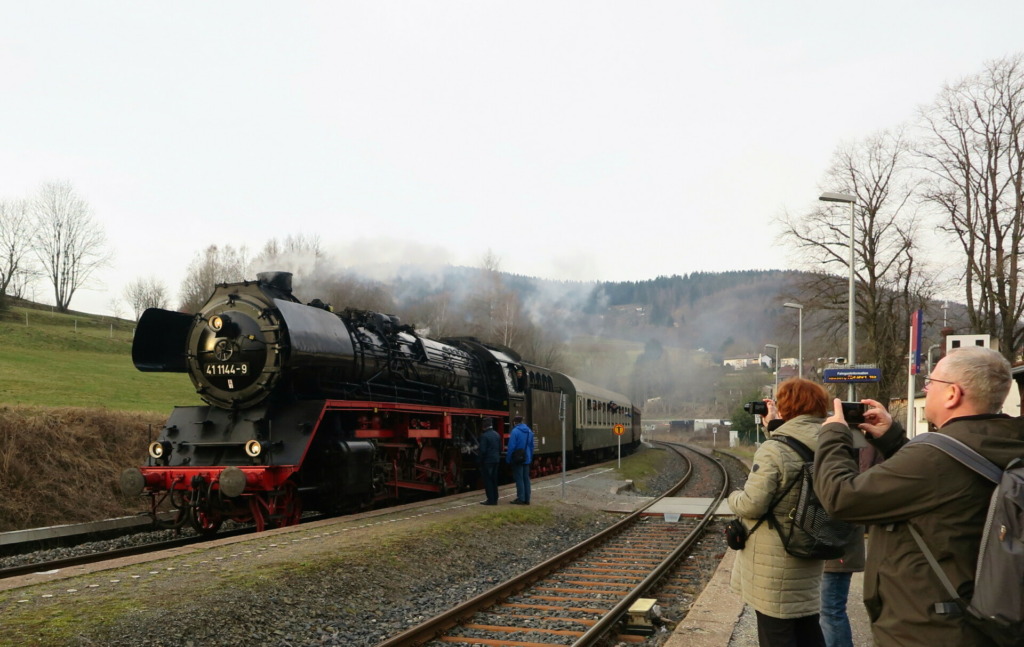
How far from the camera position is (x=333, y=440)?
11734 mm

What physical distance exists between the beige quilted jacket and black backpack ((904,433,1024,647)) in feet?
4.47

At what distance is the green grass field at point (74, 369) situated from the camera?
2053 cm

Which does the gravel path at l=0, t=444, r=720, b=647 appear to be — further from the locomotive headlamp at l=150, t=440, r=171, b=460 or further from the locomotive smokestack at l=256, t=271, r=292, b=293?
the locomotive smokestack at l=256, t=271, r=292, b=293

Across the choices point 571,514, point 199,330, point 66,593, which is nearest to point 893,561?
point 66,593

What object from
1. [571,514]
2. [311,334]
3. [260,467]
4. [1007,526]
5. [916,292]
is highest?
[916,292]

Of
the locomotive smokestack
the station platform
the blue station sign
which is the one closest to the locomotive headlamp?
the locomotive smokestack

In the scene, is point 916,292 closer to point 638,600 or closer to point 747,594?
point 638,600

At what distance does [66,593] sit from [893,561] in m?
6.59

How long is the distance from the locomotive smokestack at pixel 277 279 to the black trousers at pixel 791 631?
376 inches

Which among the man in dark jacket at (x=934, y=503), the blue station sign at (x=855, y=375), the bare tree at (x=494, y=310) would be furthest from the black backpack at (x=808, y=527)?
the bare tree at (x=494, y=310)

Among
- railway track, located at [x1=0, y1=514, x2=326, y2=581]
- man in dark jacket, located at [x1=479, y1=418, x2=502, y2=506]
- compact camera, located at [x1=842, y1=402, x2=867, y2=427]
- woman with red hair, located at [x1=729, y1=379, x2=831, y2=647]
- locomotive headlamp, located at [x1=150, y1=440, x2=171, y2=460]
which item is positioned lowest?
railway track, located at [x1=0, y1=514, x2=326, y2=581]

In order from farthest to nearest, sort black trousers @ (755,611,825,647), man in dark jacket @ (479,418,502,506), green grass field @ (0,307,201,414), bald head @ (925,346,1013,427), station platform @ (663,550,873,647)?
green grass field @ (0,307,201,414) → man in dark jacket @ (479,418,502,506) → station platform @ (663,550,873,647) → black trousers @ (755,611,825,647) → bald head @ (925,346,1013,427)

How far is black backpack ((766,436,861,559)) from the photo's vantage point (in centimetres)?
397

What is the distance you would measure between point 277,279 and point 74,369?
65.5 ft
